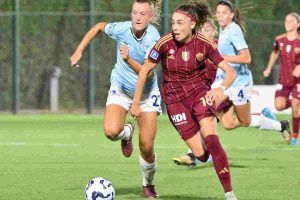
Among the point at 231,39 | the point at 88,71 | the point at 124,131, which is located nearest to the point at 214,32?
the point at 231,39

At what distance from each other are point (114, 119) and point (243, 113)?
4.71 metres

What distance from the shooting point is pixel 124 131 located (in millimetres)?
11742

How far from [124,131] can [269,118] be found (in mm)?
5676

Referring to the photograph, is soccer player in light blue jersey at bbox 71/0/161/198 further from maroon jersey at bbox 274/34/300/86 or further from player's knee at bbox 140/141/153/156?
maroon jersey at bbox 274/34/300/86

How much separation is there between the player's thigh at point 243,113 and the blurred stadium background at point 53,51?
1123 cm

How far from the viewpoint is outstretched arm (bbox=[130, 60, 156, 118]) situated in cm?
1010

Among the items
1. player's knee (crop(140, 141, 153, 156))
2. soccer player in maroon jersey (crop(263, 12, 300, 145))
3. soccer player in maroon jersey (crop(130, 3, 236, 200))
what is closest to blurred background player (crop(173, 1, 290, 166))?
soccer player in maroon jersey (crop(263, 12, 300, 145))

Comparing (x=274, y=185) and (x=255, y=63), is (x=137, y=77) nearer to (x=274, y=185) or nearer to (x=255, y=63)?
Answer: (x=274, y=185)

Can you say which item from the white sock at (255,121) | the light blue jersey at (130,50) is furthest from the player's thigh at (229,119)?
the light blue jersey at (130,50)

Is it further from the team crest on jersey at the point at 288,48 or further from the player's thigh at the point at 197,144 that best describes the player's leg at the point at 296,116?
the player's thigh at the point at 197,144

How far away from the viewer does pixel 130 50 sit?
11.1 meters

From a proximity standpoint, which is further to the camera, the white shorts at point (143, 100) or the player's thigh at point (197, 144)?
the white shorts at point (143, 100)

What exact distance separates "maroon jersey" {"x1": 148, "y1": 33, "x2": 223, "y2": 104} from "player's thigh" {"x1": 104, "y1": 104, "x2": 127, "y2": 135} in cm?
79

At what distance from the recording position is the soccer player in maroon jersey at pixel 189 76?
1017cm
